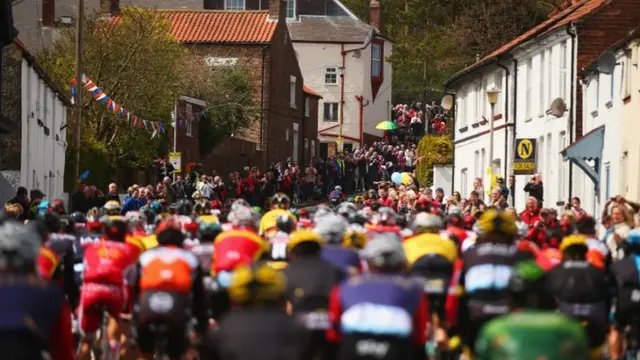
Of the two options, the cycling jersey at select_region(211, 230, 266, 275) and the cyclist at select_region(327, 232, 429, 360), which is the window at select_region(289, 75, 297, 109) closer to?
the cycling jersey at select_region(211, 230, 266, 275)

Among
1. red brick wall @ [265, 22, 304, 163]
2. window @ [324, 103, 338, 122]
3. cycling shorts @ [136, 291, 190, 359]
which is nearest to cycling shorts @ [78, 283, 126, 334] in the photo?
cycling shorts @ [136, 291, 190, 359]

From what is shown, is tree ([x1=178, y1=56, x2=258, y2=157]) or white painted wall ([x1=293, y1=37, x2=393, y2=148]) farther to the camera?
white painted wall ([x1=293, y1=37, x2=393, y2=148])

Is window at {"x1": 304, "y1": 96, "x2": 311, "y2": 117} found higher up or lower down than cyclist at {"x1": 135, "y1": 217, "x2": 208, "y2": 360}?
higher up

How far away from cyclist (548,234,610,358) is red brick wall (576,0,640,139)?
27244mm

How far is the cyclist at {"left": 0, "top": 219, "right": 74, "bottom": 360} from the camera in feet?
33.5

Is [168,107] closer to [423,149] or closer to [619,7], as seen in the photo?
[423,149]

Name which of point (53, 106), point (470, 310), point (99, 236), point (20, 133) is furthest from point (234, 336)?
point (53, 106)

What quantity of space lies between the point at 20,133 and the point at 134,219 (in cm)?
2410

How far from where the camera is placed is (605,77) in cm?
4012

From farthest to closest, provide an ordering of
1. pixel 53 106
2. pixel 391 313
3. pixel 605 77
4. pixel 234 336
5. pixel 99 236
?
pixel 53 106 → pixel 605 77 → pixel 99 236 → pixel 391 313 → pixel 234 336

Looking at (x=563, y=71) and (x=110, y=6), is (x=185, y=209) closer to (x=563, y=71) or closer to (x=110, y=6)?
(x=563, y=71)

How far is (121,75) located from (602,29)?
17.7 meters

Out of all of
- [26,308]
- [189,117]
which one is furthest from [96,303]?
[189,117]

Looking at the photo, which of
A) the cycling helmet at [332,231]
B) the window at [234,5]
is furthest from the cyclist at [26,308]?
the window at [234,5]
